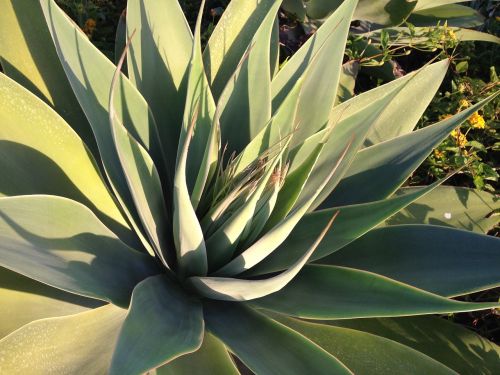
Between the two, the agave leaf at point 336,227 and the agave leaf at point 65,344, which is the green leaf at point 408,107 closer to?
the agave leaf at point 336,227

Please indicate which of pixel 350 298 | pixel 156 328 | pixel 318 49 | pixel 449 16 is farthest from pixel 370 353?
pixel 449 16

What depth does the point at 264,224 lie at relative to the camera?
1.21 m

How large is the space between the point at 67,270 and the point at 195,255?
0.24 m

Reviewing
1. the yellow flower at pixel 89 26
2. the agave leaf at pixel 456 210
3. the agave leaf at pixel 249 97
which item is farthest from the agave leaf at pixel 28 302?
the yellow flower at pixel 89 26

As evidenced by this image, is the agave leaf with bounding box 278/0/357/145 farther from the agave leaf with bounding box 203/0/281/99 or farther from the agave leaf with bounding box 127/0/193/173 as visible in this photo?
the agave leaf with bounding box 127/0/193/173

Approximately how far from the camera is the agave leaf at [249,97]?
1.29m

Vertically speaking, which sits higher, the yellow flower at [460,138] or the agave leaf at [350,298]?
the agave leaf at [350,298]

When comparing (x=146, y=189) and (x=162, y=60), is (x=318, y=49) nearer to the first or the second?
(x=162, y=60)

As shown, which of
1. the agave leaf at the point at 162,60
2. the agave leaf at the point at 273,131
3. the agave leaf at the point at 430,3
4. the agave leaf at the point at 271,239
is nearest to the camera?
the agave leaf at the point at 271,239

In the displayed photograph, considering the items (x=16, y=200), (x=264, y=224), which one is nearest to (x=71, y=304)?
(x=16, y=200)

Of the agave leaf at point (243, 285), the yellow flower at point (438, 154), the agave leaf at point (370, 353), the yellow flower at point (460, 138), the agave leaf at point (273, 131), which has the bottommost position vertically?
the yellow flower at point (438, 154)

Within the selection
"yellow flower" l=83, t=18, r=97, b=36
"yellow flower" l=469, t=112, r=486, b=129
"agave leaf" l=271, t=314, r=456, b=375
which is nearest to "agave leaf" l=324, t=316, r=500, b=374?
"agave leaf" l=271, t=314, r=456, b=375

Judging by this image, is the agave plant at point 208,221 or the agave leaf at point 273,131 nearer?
the agave plant at point 208,221

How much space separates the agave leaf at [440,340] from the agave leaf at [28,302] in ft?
1.89
